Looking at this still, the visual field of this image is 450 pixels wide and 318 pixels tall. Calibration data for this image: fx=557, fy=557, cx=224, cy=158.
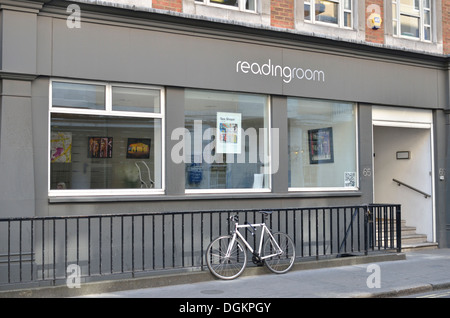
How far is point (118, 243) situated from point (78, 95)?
2555mm

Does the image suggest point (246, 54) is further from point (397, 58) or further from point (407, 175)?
point (407, 175)

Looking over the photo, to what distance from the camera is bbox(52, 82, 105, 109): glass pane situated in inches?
357

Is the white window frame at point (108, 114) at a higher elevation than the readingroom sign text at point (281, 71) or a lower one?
lower

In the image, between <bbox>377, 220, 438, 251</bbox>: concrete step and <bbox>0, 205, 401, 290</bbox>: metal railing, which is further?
<bbox>377, 220, 438, 251</bbox>: concrete step

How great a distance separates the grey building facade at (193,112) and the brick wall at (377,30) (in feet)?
1.18

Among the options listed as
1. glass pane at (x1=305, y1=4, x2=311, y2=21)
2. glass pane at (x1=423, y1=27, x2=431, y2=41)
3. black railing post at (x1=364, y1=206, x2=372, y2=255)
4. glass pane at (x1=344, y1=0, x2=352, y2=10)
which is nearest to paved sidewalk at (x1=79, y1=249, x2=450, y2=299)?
black railing post at (x1=364, y1=206, x2=372, y2=255)

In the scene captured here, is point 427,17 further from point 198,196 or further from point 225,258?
point 225,258

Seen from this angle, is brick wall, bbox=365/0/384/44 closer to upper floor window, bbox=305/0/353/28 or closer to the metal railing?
upper floor window, bbox=305/0/353/28

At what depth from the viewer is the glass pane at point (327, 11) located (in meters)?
12.0

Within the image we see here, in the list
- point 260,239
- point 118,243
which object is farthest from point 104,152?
point 260,239

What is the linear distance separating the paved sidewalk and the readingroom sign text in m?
3.87

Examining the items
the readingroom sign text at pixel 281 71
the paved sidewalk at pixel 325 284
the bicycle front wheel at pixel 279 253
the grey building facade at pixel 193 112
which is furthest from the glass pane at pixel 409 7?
the bicycle front wheel at pixel 279 253

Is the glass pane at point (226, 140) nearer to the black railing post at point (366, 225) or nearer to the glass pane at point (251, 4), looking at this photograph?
the glass pane at point (251, 4)
